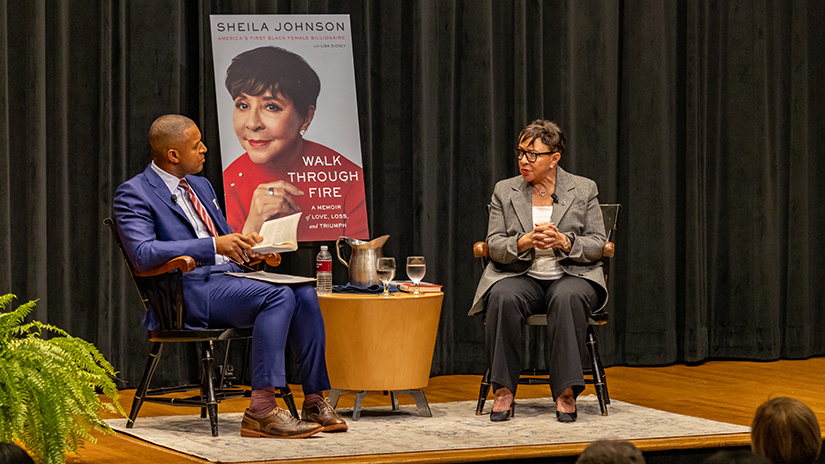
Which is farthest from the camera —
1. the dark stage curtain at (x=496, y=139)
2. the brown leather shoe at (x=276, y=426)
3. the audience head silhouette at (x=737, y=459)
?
the dark stage curtain at (x=496, y=139)

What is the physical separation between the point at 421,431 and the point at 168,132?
4.41 feet

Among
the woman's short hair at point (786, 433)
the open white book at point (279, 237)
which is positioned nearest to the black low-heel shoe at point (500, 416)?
the open white book at point (279, 237)

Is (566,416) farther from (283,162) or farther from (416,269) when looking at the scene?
(283,162)

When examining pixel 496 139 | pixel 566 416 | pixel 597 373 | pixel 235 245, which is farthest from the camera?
pixel 496 139

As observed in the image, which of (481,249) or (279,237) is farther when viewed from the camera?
(481,249)

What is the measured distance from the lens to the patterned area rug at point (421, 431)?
309 centimetres

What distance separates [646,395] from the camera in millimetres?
4461

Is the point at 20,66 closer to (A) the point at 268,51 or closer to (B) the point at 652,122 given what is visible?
(A) the point at 268,51

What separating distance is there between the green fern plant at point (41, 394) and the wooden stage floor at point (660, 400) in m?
0.32

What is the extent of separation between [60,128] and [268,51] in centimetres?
96

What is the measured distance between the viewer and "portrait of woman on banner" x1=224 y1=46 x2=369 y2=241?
447 cm

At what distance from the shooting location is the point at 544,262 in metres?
3.95

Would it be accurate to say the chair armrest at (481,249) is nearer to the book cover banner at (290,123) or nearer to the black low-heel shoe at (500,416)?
the black low-heel shoe at (500,416)

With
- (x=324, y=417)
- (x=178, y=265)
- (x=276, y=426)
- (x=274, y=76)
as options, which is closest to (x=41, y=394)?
(x=178, y=265)
